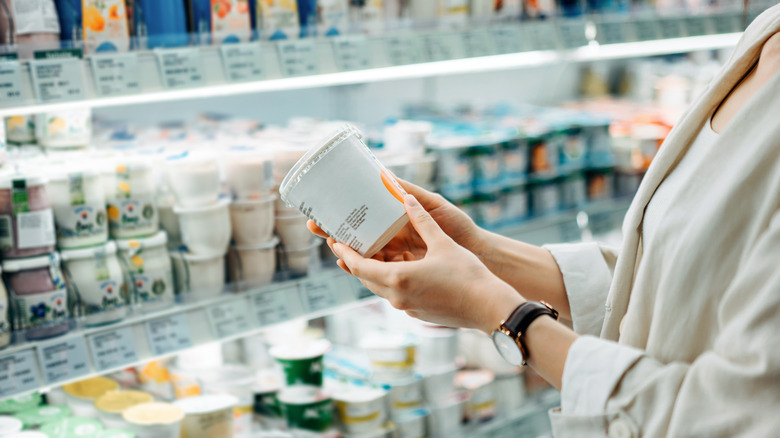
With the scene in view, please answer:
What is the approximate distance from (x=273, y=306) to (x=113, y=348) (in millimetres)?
307

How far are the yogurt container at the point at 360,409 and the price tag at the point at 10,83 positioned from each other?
3.21 ft

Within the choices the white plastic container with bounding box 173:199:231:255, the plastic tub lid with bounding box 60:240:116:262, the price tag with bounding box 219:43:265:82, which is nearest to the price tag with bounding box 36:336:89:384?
the plastic tub lid with bounding box 60:240:116:262

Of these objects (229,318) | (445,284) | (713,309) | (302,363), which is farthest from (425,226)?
(302,363)

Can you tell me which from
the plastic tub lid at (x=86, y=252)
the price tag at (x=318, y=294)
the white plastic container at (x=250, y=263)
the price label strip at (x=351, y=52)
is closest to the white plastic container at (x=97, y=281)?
the plastic tub lid at (x=86, y=252)

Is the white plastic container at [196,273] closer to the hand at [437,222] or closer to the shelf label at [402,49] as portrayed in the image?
the hand at [437,222]

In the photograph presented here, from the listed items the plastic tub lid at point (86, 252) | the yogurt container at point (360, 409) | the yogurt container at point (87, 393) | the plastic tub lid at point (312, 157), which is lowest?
the yogurt container at point (360, 409)

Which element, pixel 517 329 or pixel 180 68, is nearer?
pixel 517 329

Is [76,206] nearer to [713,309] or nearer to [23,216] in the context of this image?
[23,216]

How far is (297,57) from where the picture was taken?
1334 millimetres

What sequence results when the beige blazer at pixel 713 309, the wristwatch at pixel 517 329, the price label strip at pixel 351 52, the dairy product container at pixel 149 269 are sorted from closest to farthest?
the beige blazer at pixel 713 309 < the wristwatch at pixel 517 329 < the dairy product container at pixel 149 269 < the price label strip at pixel 351 52

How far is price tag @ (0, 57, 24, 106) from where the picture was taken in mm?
1017

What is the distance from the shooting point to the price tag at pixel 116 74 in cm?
112

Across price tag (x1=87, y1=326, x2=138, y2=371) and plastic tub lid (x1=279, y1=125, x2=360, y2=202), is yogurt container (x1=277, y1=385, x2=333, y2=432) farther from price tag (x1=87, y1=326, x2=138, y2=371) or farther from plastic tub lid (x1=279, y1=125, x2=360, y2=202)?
plastic tub lid (x1=279, y1=125, x2=360, y2=202)

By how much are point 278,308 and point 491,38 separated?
31.7 inches
